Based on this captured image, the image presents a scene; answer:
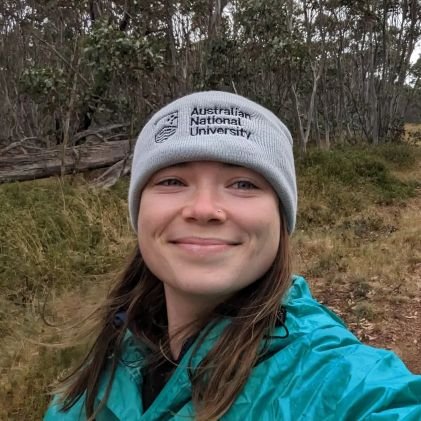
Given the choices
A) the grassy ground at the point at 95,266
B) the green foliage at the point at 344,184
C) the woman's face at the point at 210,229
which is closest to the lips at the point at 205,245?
the woman's face at the point at 210,229

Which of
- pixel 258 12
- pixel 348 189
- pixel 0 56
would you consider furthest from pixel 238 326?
pixel 0 56

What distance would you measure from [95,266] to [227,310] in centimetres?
405

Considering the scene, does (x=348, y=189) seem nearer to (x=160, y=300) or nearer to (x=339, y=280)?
(x=339, y=280)

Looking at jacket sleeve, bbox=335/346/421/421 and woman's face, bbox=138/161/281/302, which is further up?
woman's face, bbox=138/161/281/302

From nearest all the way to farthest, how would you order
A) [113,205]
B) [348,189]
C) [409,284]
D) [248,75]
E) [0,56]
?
[409,284], [113,205], [348,189], [248,75], [0,56]

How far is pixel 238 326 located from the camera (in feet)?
3.82

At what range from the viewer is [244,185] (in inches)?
47.1

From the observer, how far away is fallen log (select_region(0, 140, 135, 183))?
735cm

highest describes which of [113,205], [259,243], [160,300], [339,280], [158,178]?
[158,178]

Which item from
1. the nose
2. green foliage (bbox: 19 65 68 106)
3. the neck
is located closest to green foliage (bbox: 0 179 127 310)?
green foliage (bbox: 19 65 68 106)

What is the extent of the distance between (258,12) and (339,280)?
23.7 feet

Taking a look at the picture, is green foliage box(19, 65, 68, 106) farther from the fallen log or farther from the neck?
the neck

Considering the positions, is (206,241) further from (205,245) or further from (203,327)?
(203,327)

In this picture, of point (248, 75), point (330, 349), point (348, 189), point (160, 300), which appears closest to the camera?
point (330, 349)
